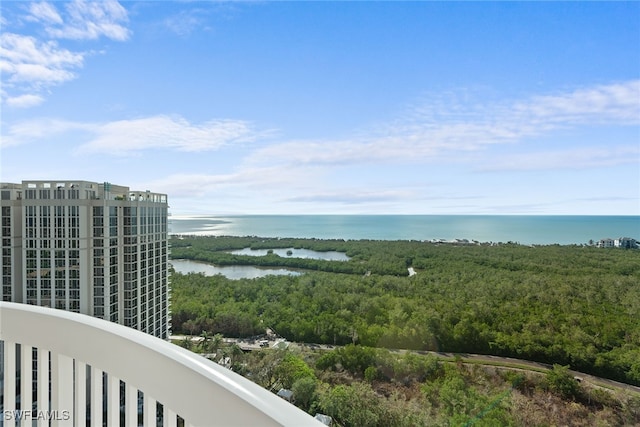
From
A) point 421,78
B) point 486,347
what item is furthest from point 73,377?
point 486,347

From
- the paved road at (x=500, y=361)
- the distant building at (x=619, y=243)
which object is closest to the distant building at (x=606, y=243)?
the distant building at (x=619, y=243)

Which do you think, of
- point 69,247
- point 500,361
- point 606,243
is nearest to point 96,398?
point 500,361

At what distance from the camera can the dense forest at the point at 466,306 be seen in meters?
4.01

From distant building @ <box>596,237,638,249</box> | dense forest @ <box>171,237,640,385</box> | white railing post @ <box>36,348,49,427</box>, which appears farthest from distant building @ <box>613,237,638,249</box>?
white railing post @ <box>36,348,49,427</box>

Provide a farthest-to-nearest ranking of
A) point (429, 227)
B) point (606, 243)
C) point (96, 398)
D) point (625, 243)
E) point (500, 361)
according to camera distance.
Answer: point (429, 227), point (606, 243), point (625, 243), point (500, 361), point (96, 398)

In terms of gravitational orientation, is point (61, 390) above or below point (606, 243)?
above

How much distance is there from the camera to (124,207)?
4.86 meters

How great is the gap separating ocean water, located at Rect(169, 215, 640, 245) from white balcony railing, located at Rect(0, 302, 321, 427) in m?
5.62

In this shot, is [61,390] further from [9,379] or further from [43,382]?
[9,379]

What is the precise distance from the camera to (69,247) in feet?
14.6

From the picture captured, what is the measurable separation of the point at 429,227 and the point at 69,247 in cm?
876

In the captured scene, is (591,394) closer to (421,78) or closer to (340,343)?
(340,343)

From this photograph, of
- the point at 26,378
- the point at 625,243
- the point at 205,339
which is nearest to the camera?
the point at 26,378

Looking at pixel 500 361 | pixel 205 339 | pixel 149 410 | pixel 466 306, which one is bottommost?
pixel 500 361
